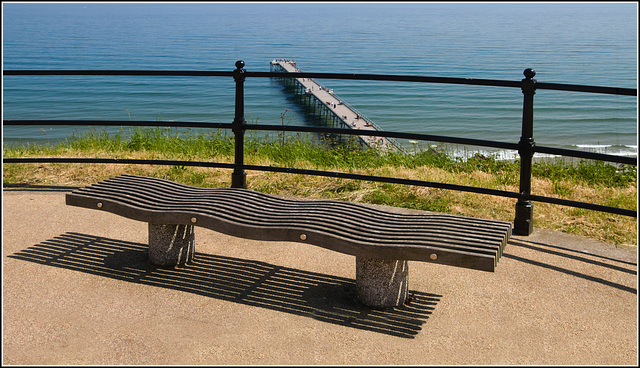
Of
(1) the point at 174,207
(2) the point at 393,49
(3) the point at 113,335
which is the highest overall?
(2) the point at 393,49

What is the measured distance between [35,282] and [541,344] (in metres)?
3.18

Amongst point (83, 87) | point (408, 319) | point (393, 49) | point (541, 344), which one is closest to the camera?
point (541, 344)

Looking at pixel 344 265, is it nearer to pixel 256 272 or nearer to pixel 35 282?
pixel 256 272

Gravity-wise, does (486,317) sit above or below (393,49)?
below

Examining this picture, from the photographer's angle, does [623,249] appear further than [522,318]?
Yes

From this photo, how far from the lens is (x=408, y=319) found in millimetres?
4086

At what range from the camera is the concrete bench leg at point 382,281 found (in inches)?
165

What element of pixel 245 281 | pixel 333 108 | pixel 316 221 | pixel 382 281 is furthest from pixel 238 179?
pixel 333 108

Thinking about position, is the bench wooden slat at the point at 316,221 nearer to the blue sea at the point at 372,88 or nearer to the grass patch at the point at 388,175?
the grass patch at the point at 388,175

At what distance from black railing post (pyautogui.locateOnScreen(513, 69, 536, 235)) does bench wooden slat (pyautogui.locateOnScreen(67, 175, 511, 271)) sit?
1.23 metres

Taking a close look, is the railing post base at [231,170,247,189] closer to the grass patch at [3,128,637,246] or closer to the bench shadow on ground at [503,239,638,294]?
the grass patch at [3,128,637,246]

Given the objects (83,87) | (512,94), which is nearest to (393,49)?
(512,94)

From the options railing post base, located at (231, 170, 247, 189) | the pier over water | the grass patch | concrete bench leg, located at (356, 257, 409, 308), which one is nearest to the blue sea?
the pier over water

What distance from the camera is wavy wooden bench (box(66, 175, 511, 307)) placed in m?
3.93
